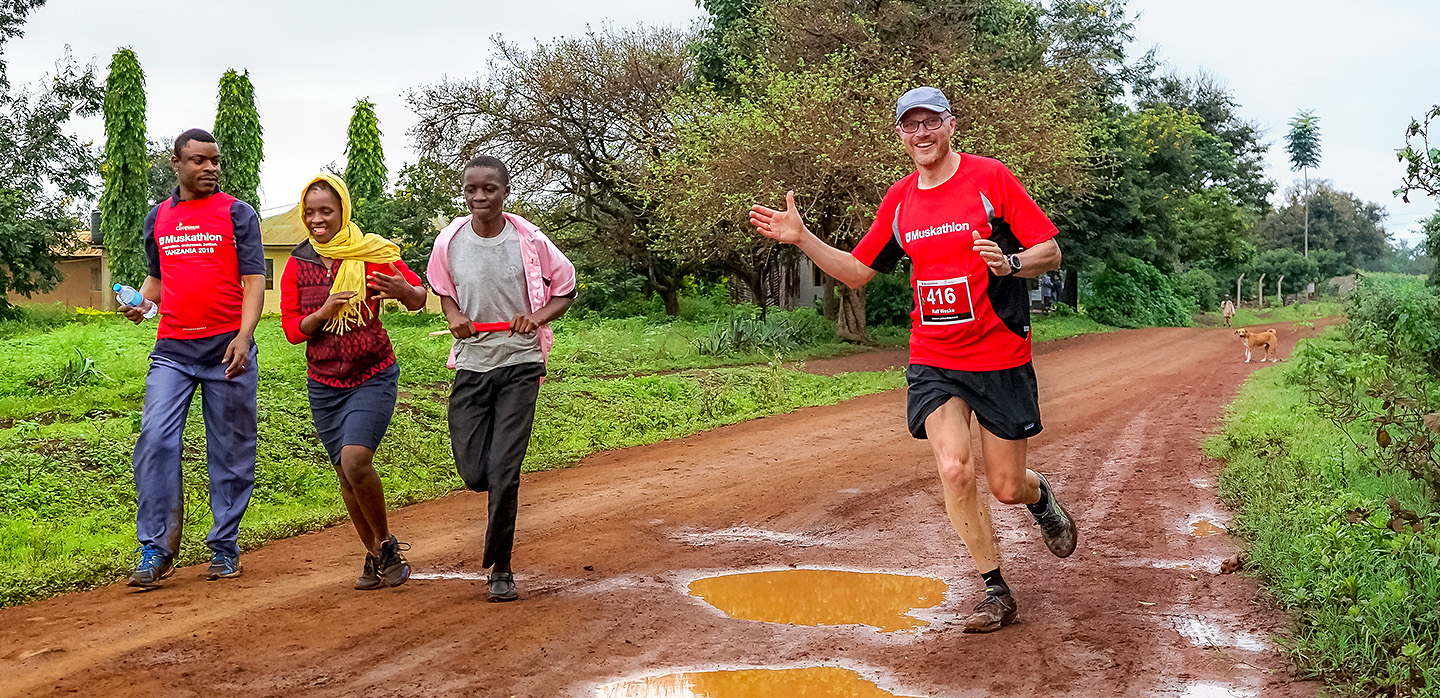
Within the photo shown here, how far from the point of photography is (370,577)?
18.9 ft

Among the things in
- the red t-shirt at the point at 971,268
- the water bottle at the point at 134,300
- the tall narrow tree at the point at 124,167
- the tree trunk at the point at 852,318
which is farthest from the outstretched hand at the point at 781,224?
the tall narrow tree at the point at 124,167

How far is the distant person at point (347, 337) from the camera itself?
5.75 meters

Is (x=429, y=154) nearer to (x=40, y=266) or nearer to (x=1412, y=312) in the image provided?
(x=40, y=266)

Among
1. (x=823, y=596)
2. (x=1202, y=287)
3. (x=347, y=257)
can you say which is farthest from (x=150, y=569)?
(x=1202, y=287)

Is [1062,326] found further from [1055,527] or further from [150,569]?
[150,569]

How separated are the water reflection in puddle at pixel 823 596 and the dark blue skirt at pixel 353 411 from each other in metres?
1.69

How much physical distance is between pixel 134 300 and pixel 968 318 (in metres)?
3.97

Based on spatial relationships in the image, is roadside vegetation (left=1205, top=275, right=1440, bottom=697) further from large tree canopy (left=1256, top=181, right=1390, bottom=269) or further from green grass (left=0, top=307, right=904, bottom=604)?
large tree canopy (left=1256, top=181, right=1390, bottom=269)

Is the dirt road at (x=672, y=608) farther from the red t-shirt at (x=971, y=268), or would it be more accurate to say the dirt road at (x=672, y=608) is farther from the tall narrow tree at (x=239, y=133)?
the tall narrow tree at (x=239, y=133)

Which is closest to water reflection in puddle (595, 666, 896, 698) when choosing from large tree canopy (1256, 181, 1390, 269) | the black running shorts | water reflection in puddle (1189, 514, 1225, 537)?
the black running shorts

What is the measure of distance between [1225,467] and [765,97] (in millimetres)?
14357

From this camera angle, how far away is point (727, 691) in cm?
418

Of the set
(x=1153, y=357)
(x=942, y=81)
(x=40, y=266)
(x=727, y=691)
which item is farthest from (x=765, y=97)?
(x=40, y=266)

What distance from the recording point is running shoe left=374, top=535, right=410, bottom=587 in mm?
5793
